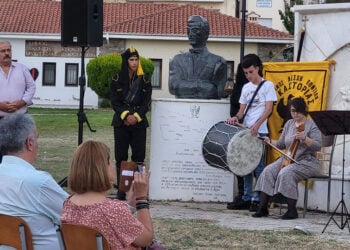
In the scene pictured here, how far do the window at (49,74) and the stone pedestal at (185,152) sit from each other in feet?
130

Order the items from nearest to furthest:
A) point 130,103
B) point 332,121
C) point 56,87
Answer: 1. point 332,121
2. point 130,103
3. point 56,87

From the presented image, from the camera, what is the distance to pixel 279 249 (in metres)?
8.82

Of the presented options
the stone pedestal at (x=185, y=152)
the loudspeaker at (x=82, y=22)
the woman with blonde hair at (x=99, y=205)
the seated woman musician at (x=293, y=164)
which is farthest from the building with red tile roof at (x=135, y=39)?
the woman with blonde hair at (x=99, y=205)

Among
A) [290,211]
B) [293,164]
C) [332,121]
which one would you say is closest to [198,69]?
[293,164]

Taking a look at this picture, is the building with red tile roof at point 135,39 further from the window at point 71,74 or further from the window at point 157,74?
the window at point 71,74

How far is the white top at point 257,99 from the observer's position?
11.5 m

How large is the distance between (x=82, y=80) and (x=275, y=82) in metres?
2.54

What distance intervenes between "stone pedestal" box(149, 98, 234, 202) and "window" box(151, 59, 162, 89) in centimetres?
3742

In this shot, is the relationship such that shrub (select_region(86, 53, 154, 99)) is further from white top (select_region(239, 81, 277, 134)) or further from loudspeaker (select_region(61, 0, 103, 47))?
white top (select_region(239, 81, 277, 134))

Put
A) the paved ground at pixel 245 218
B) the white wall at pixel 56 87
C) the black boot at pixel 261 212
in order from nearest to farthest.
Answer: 1. the paved ground at pixel 245 218
2. the black boot at pixel 261 212
3. the white wall at pixel 56 87

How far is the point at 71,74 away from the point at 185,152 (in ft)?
131

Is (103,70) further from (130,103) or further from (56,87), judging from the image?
(130,103)

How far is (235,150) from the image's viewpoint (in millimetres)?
11195

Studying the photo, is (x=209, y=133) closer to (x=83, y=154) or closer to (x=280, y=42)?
(x=83, y=154)
